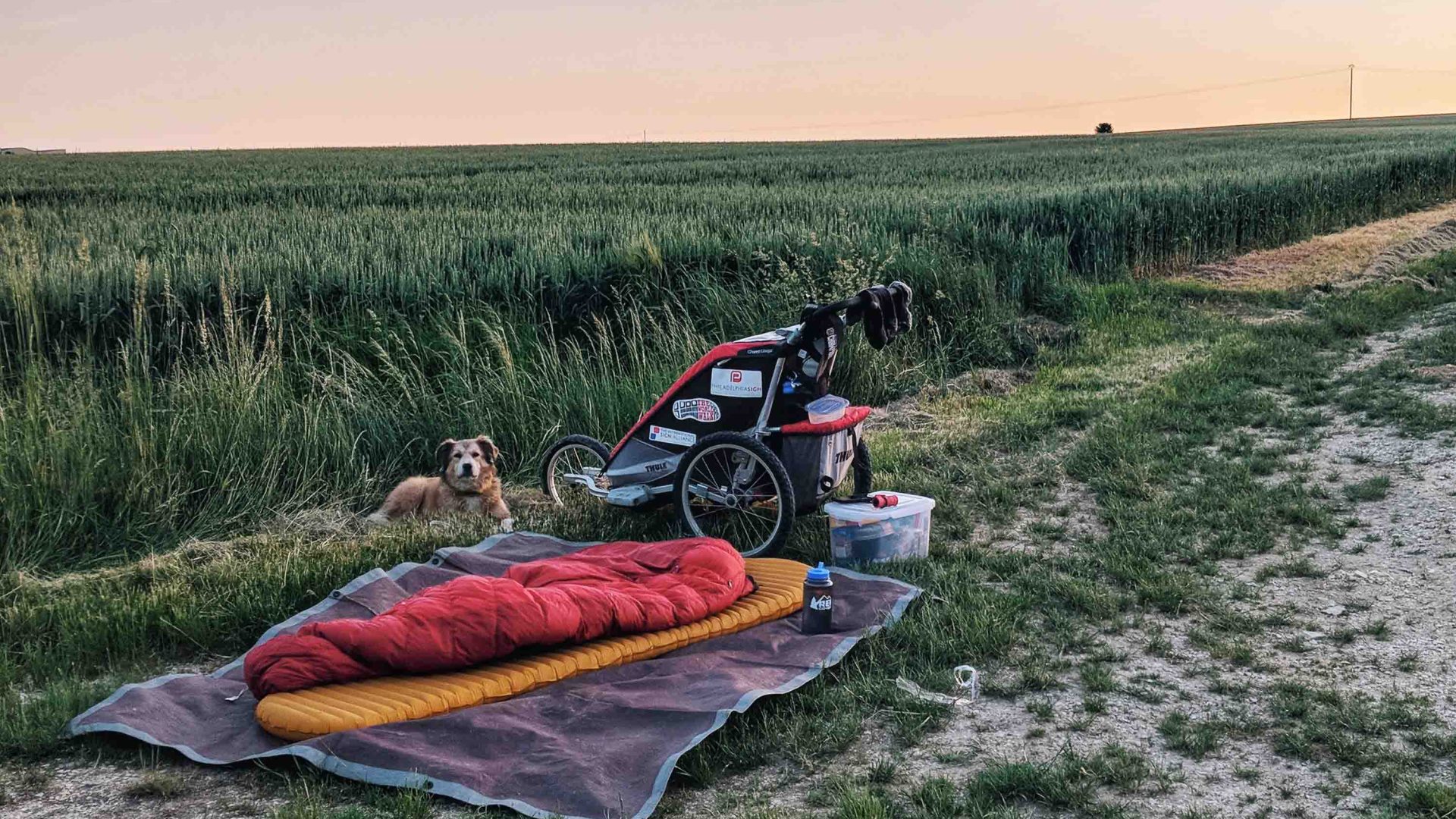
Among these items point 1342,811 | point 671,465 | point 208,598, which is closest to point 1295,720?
point 1342,811

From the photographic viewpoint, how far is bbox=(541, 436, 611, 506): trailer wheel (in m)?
7.10

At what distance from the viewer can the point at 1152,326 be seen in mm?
12984

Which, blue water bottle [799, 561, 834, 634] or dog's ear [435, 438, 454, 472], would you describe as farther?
dog's ear [435, 438, 454, 472]

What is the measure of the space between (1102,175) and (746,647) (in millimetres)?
21567

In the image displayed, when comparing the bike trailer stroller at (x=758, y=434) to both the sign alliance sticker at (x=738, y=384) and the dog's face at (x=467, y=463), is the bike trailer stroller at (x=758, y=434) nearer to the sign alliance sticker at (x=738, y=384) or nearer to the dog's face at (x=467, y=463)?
the sign alliance sticker at (x=738, y=384)

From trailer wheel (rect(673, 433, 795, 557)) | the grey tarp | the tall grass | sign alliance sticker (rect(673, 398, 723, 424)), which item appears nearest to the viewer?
the grey tarp

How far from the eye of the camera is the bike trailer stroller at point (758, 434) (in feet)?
20.2

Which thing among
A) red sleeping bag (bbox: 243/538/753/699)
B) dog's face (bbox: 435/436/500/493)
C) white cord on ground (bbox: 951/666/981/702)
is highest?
dog's face (bbox: 435/436/500/493)

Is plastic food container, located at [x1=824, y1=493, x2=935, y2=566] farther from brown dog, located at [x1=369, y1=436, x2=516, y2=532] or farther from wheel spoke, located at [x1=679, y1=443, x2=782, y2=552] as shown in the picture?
brown dog, located at [x1=369, y1=436, x2=516, y2=532]

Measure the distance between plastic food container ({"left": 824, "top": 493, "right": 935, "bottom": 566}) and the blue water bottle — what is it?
0.92 metres

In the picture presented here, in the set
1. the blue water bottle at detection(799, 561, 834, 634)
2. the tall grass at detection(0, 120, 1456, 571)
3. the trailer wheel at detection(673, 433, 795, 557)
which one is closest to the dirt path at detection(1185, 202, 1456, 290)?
the tall grass at detection(0, 120, 1456, 571)

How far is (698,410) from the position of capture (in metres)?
6.46

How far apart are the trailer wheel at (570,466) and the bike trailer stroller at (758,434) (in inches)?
18.3

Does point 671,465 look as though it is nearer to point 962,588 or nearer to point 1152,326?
point 962,588
